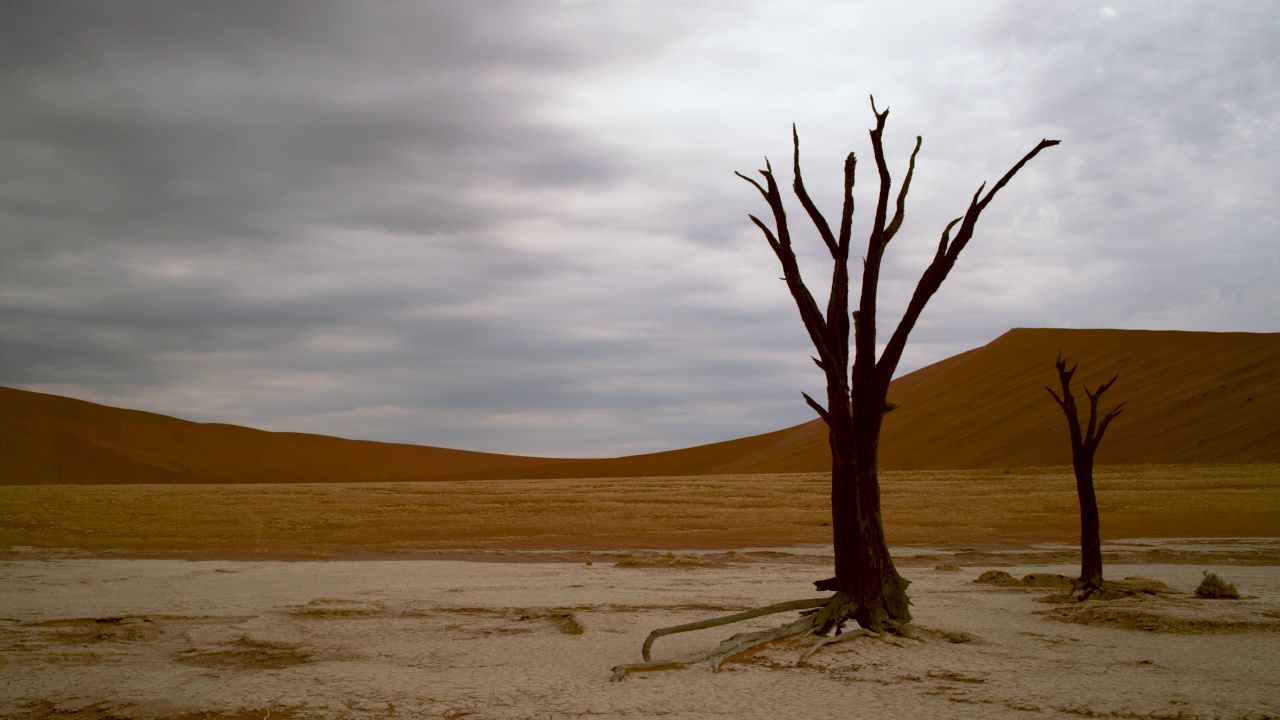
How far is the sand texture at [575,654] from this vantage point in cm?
585

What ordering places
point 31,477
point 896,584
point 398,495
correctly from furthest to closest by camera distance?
point 31,477 < point 398,495 < point 896,584

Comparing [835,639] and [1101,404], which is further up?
[1101,404]

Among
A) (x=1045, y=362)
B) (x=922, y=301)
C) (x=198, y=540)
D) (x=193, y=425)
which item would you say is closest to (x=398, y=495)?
(x=198, y=540)

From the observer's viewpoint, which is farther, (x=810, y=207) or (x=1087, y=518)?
(x=1087, y=518)

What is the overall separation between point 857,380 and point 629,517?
18794 mm

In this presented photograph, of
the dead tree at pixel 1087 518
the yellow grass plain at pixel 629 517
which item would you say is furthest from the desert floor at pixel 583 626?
the dead tree at pixel 1087 518

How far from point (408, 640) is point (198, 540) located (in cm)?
1491

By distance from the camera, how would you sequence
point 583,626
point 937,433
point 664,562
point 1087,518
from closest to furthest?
1. point 583,626
2. point 1087,518
3. point 664,562
4. point 937,433

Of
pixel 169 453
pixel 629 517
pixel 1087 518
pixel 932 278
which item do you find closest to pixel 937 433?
pixel 629 517

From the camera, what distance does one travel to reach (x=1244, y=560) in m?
15.0

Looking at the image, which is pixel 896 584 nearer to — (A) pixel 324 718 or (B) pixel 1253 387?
(A) pixel 324 718

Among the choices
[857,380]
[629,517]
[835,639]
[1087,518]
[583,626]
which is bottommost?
[629,517]

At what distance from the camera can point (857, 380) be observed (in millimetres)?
8164

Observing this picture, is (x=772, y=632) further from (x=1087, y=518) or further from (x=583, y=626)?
(x=1087, y=518)
